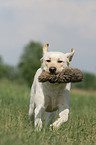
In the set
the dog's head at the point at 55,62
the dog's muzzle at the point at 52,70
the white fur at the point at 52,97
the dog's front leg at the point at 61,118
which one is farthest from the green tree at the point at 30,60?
the dog's muzzle at the point at 52,70

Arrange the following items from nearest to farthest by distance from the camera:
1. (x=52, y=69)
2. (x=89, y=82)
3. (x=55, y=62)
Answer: (x=52, y=69)
(x=55, y=62)
(x=89, y=82)

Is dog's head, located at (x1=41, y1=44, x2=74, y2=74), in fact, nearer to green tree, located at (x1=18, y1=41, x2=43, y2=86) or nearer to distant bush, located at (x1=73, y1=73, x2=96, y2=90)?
green tree, located at (x1=18, y1=41, x2=43, y2=86)

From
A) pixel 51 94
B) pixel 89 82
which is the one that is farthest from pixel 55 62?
pixel 89 82

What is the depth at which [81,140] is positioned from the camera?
4602mm

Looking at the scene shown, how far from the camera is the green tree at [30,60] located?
3713 cm

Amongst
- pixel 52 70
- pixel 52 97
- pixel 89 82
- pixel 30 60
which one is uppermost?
pixel 52 70

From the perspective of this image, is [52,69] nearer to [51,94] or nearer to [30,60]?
[51,94]

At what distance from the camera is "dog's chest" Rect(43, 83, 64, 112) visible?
15.9 ft

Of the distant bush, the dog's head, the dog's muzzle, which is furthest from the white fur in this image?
the distant bush

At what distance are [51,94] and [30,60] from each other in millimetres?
33581

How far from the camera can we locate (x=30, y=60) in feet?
126

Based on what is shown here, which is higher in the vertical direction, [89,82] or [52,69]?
[52,69]

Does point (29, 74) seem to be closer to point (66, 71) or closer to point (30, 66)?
point (30, 66)

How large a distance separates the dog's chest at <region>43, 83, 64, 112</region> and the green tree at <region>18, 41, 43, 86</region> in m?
31.1
